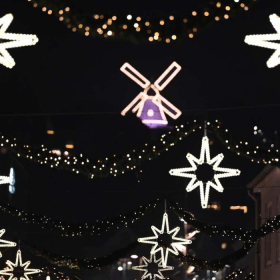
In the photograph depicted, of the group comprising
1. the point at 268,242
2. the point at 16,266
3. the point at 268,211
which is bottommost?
the point at 16,266

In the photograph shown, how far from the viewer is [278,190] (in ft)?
49.7

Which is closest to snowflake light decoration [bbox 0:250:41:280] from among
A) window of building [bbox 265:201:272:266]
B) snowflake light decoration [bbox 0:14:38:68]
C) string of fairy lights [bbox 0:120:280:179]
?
string of fairy lights [bbox 0:120:280:179]

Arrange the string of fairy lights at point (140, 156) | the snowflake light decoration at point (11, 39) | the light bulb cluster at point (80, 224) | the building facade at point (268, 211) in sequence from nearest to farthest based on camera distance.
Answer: the snowflake light decoration at point (11, 39)
the string of fairy lights at point (140, 156)
the light bulb cluster at point (80, 224)
the building facade at point (268, 211)

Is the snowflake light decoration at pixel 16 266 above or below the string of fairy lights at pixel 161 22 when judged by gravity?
below

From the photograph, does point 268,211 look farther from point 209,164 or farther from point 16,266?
point 209,164

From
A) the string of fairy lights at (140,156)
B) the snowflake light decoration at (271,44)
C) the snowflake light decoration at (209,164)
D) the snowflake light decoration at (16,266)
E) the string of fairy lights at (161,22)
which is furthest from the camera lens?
the snowflake light decoration at (16,266)

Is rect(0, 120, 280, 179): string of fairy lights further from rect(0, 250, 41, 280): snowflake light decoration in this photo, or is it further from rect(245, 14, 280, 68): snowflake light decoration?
rect(0, 250, 41, 280): snowflake light decoration

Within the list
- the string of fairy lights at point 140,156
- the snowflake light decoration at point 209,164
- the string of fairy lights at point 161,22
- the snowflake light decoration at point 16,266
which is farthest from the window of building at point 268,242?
the string of fairy lights at point 161,22

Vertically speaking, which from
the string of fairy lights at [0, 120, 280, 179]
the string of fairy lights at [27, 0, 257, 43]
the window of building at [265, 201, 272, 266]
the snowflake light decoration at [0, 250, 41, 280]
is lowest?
the snowflake light decoration at [0, 250, 41, 280]

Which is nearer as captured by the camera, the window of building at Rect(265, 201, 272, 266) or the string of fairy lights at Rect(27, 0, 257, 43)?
the string of fairy lights at Rect(27, 0, 257, 43)

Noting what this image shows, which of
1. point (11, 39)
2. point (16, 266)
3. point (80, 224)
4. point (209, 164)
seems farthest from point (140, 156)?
point (16, 266)

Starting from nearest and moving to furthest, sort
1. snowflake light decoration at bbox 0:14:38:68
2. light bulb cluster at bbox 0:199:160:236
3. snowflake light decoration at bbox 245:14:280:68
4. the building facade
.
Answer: snowflake light decoration at bbox 245:14:280:68 → snowflake light decoration at bbox 0:14:38:68 → light bulb cluster at bbox 0:199:160:236 → the building facade

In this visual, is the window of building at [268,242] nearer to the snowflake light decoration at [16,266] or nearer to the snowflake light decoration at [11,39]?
the snowflake light decoration at [16,266]

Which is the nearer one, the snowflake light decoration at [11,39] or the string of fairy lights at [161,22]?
the string of fairy lights at [161,22]
